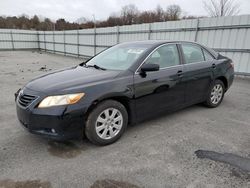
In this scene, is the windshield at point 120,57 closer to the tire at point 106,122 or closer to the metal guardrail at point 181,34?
the tire at point 106,122

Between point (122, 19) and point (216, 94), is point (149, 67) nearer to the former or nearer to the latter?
point (216, 94)

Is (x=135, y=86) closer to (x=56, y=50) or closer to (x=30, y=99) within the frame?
(x=30, y=99)

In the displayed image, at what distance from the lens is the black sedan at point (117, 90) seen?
2586 mm

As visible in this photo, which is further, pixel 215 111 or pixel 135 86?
pixel 215 111

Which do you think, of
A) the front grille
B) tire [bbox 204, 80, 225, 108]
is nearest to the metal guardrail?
tire [bbox 204, 80, 225, 108]

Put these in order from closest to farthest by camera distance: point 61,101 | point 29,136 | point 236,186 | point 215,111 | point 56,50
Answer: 1. point 236,186
2. point 61,101
3. point 29,136
4. point 215,111
5. point 56,50

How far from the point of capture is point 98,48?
1491cm

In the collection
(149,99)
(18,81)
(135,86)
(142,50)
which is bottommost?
(18,81)

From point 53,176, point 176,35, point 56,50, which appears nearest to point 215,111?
point 53,176

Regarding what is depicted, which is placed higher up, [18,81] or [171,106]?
[171,106]

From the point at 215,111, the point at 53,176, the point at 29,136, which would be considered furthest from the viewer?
the point at 215,111

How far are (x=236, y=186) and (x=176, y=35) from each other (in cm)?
855

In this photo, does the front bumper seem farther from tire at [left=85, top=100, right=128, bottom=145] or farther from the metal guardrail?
the metal guardrail

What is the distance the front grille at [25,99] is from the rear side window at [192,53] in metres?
2.77
